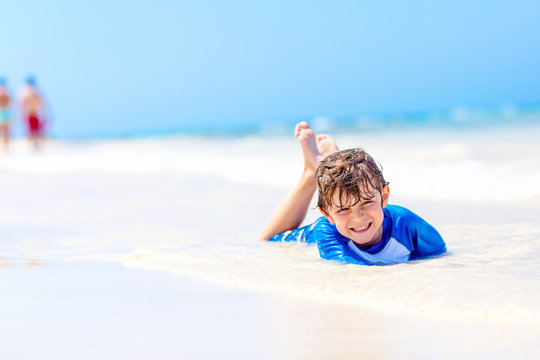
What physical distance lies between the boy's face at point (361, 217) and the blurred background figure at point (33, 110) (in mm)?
12887

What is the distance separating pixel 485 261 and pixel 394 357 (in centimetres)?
136

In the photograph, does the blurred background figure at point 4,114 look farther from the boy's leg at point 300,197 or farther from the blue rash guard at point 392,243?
the blue rash guard at point 392,243

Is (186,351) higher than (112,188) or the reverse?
the reverse

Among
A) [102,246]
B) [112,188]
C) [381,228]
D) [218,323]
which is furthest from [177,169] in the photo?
[218,323]

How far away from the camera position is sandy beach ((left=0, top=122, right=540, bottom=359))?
1.93m

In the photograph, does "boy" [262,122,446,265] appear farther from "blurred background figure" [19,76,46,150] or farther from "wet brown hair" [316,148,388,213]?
"blurred background figure" [19,76,46,150]

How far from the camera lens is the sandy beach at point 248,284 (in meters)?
1.93

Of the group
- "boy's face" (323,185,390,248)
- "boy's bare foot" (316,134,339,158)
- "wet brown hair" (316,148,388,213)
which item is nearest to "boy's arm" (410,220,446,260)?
"boy's face" (323,185,390,248)

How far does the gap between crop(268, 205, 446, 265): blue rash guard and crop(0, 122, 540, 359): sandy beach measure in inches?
4.4

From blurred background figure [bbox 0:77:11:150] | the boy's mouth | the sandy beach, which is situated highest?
blurred background figure [bbox 0:77:11:150]

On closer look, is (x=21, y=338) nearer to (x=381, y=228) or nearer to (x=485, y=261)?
(x=381, y=228)

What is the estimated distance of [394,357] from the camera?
179cm

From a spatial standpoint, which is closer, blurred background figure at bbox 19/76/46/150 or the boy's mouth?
the boy's mouth

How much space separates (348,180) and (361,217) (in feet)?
0.63
